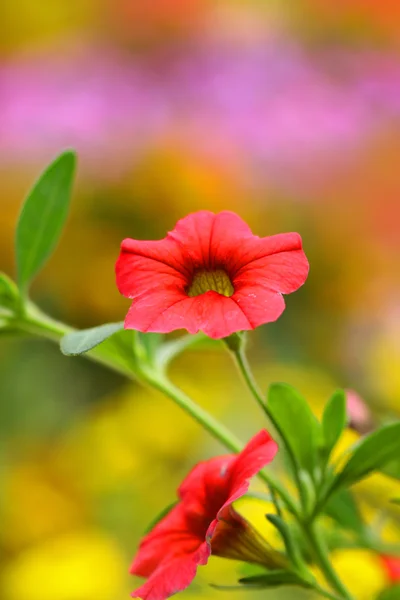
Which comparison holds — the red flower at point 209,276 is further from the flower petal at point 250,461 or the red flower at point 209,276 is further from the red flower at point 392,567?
the red flower at point 392,567

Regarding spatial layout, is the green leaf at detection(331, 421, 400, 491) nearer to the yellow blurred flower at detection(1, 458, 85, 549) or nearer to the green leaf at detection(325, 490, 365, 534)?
the green leaf at detection(325, 490, 365, 534)

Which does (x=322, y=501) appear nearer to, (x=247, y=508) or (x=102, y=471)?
(x=247, y=508)

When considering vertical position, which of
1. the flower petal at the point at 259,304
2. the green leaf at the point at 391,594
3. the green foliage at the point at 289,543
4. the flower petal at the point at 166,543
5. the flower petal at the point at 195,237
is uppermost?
the flower petal at the point at 195,237

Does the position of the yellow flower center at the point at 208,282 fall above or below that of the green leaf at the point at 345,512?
above

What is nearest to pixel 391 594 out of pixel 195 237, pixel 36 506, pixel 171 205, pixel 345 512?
pixel 345 512

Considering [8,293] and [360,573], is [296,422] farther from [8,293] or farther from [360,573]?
[360,573]

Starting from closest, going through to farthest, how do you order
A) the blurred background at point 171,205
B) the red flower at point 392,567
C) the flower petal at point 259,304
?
the flower petal at point 259,304 < the red flower at point 392,567 < the blurred background at point 171,205

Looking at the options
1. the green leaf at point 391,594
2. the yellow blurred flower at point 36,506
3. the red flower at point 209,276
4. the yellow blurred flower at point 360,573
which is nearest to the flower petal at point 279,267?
the red flower at point 209,276

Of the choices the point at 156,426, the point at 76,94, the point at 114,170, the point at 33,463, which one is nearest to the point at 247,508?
the point at 156,426
